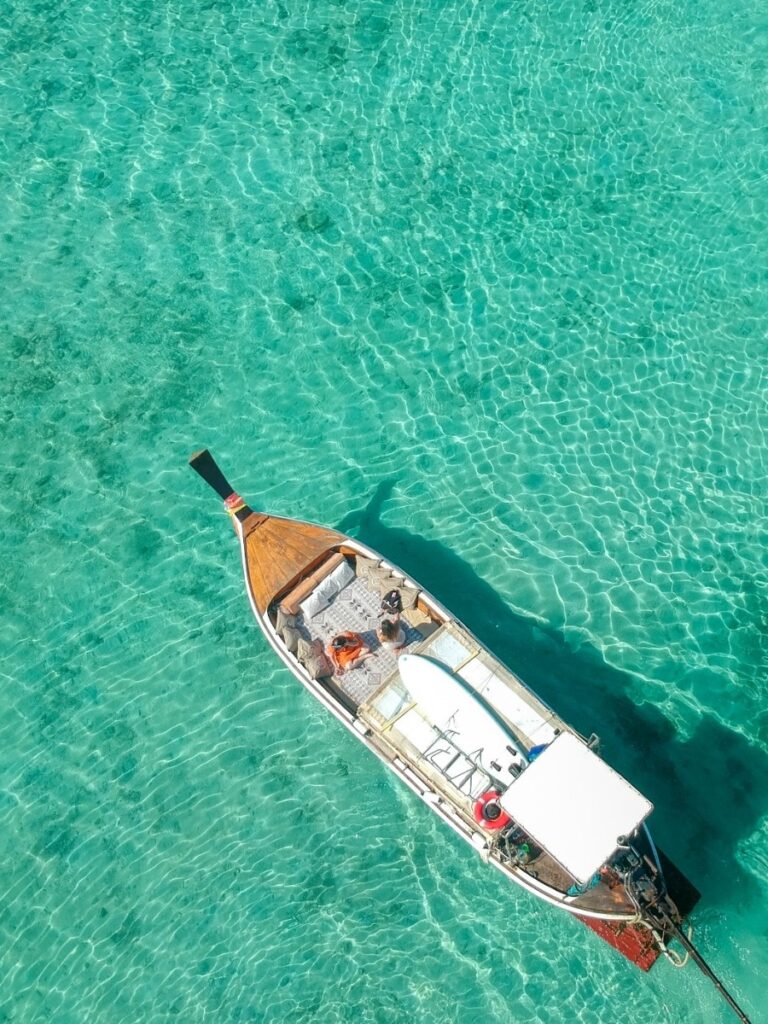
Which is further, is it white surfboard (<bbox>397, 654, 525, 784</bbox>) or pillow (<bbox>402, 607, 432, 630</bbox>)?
pillow (<bbox>402, 607, 432, 630</bbox>)

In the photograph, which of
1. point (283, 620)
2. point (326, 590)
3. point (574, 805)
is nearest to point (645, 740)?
point (574, 805)

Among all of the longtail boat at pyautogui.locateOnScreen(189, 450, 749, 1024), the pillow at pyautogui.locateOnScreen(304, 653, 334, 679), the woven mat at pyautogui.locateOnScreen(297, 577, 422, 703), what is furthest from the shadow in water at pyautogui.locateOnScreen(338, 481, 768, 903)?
the pillow at pyautogui.locateOnScreen(304, 653, 334, 679)

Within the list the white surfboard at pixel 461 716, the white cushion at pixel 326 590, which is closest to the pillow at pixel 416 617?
the white surfboard at pixel 461 716

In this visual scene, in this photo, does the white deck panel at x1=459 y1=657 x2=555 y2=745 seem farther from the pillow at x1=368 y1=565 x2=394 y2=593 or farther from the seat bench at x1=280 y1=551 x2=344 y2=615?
the seat bench at x1=280 y1=551 x2=344 y2=615

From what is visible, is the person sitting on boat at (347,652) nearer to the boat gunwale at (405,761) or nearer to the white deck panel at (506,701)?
the boat gunwale at (405,761)

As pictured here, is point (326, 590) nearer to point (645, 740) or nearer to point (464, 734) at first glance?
point (464, 734)
